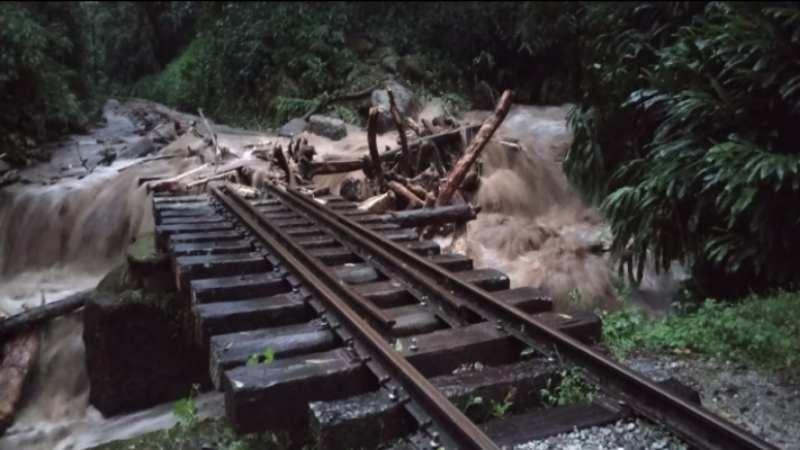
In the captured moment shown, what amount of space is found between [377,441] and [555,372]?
1.01 m

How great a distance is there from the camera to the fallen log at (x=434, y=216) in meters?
7.70

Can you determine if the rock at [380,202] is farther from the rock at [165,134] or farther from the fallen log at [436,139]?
the rock at [165,134]

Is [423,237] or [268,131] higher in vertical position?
[268,131]

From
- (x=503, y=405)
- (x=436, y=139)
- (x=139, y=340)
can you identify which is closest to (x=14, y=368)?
(x=139, y=340)

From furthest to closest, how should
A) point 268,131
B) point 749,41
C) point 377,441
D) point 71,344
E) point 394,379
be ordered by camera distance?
point 268,131 → point 71,344 → point 749,41 → point 394,379 → point 377,441

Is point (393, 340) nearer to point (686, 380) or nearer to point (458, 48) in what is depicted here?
point (686, 380)

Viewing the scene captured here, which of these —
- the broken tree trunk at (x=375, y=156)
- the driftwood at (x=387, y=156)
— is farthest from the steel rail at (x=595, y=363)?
the driftwood at (x=387, y=156)

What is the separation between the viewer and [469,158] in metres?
9.34

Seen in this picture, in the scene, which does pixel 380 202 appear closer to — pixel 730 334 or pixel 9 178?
pixel 730 334

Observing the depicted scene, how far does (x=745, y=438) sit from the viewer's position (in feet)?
7.77

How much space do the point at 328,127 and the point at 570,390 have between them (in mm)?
11599

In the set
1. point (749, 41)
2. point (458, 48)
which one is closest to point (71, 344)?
point (749, 41)

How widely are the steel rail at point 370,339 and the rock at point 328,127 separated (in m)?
7.71

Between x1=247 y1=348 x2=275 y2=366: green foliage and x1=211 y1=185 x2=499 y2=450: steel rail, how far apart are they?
48 centimetres
